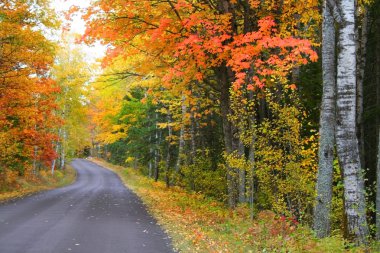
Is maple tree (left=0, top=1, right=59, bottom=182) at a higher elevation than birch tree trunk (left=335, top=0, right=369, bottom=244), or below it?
higher

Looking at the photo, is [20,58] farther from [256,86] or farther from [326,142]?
[326,142]

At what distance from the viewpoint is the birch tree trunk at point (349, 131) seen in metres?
7.01

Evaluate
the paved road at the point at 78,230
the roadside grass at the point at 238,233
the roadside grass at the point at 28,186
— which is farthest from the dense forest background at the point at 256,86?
the paved road at the point at 78,230

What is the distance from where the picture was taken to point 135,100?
3388 cm

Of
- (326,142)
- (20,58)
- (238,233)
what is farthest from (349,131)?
(20,58)

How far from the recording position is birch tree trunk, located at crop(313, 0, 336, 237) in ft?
27.0

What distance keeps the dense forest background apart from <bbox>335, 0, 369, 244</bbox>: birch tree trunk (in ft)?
0.06

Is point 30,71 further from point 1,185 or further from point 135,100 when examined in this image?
point 135,100

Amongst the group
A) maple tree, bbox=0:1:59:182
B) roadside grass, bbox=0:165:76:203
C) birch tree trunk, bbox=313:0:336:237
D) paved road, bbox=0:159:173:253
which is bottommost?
roadside grass, bbox=0:165:76:203

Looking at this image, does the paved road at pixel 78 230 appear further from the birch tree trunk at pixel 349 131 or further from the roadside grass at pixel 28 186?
the roadside grass at pixel 28 186

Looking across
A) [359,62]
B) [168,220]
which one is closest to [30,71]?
[168,220]

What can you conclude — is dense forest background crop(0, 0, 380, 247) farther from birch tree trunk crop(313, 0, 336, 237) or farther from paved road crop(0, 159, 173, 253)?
paved road crop(0, 159, 173, 253)

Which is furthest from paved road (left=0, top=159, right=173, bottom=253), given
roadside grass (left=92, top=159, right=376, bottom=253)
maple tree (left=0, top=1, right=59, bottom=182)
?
maple tree (left=0, top=1, right=59, bottom=182)

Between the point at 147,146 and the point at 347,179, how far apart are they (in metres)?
25.2
